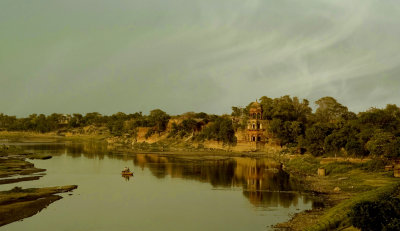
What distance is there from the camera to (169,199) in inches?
1943

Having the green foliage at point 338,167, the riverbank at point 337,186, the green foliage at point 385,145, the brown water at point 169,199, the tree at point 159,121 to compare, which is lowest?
the brown water at point 169,199

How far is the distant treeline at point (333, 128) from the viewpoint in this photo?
62.2 metres

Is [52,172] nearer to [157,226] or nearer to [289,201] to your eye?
[157,226]

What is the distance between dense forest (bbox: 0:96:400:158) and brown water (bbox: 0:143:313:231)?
1378cm

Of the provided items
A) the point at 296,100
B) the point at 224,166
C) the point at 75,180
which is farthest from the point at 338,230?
the point at 296,100

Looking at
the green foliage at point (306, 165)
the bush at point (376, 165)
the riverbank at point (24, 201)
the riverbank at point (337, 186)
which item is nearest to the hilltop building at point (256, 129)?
the green foliage at point (306, 165)

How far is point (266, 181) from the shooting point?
6106cm

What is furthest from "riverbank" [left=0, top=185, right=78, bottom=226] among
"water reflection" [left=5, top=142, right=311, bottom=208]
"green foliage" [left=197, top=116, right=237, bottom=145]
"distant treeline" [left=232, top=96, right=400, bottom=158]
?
"green foliage" [left=197, top=116, right=237, bottom=145]

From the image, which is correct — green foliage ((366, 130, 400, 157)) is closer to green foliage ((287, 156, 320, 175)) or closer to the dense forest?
the dense forest

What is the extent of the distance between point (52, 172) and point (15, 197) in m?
24.7

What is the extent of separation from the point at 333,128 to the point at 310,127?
1657 cm

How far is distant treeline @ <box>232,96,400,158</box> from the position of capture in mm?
62244

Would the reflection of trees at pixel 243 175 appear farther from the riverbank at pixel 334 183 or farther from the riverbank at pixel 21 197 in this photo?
the riverbank at pixel 21 197

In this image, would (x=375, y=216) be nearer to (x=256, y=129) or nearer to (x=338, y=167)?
(x=338, y=167)
